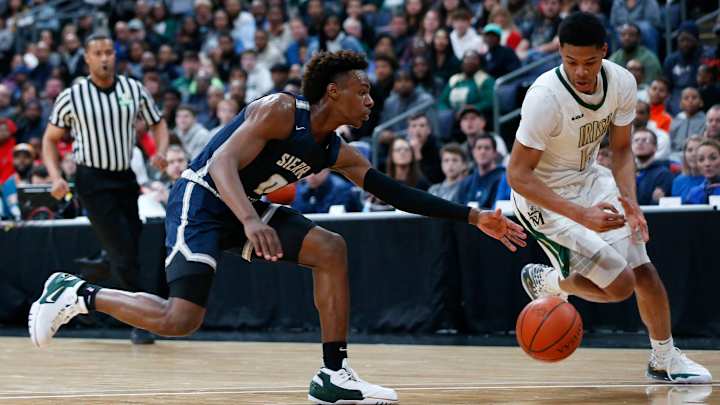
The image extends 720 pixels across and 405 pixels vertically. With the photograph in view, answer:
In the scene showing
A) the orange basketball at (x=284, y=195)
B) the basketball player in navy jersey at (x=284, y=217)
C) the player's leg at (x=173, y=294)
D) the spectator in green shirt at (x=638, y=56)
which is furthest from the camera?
the spectator in green shirt at (x=638, y=56)

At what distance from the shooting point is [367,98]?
5402 mm

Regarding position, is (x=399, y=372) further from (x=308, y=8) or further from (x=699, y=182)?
(x=308, y=8)

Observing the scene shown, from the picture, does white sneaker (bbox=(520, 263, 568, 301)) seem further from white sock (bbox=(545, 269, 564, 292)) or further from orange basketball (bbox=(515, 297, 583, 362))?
orange basketball (bbox=(515, 297, 583, 362))

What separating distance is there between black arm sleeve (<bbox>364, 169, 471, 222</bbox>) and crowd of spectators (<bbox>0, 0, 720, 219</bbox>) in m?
3.78

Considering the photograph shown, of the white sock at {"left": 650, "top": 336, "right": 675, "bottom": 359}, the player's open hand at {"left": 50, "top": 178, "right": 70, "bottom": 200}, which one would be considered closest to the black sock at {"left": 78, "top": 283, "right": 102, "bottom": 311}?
the white sock at {"left": 650, "top": 336, "right": 675, "bottom": 359}

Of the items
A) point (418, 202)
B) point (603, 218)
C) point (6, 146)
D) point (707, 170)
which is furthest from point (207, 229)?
point (6, 146)

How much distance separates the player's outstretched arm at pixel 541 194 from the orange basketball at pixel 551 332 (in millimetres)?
467

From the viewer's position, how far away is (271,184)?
5477 mm

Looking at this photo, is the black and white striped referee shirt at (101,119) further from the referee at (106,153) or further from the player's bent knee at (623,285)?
the player's bent knee at (623,285)

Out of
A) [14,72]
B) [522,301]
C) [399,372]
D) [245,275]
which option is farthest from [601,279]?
[14,72]

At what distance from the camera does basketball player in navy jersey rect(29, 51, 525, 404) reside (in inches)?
205

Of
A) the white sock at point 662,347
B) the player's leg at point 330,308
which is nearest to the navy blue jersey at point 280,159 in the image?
the player's leg at point 330,308

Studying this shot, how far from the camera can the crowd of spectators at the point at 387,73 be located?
1032 cm

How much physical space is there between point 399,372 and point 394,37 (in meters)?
8.28
